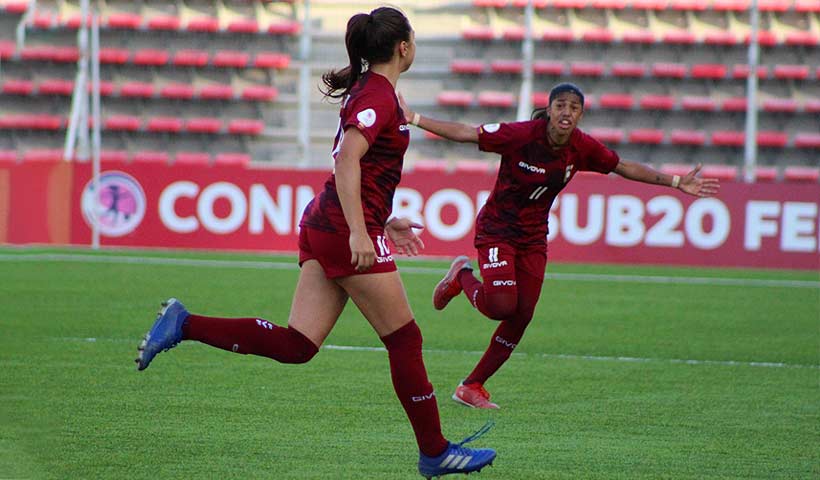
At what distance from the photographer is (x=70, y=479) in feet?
17.0

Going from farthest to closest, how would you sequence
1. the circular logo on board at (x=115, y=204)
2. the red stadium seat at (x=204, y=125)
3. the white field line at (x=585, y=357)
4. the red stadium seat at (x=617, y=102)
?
the red stadium seat at (x=204, y=125), the red stadium seat at (x=617, y=102), the circular logo on board at (x=115, y=204), the white field line at (x=585, y=357)

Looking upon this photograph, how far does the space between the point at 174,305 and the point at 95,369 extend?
9.61 feet

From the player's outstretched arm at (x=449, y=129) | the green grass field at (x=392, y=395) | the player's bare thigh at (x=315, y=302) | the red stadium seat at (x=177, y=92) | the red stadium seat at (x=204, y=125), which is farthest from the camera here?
the red stadium seat at (x=177, y=92)

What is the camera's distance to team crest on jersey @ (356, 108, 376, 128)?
16.4 ft

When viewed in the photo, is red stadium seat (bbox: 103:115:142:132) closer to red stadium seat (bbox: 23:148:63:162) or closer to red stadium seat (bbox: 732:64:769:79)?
red stadium seat (bbox: 23:148:63:162)

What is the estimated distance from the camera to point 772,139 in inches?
1018

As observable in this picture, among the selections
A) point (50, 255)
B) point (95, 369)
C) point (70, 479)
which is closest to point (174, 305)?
point (70, 479)

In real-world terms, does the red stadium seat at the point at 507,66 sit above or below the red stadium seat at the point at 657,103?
above

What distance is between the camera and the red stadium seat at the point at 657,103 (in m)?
26.2

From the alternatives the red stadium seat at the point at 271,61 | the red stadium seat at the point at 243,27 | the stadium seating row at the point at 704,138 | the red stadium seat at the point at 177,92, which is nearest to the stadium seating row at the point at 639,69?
the stadium seating row at the point at 704,138

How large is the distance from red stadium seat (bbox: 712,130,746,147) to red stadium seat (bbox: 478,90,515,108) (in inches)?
169

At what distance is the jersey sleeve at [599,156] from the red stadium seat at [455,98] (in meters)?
18.9

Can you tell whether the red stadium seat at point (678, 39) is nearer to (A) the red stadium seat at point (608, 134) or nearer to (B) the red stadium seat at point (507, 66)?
(A) the red stadium seat at point (608, 134)

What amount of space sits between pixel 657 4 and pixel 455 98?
16.5 feet
